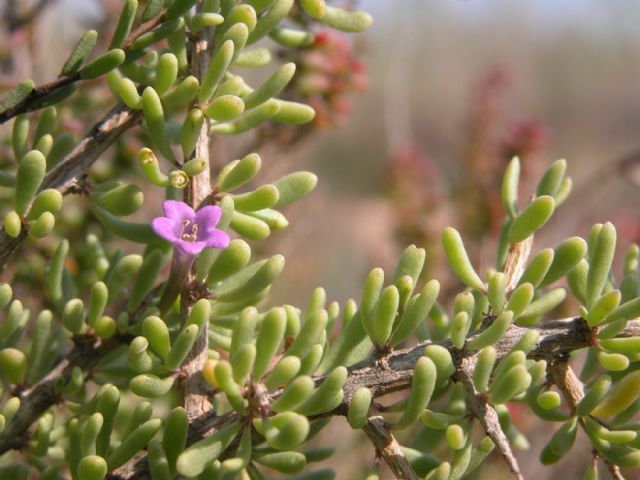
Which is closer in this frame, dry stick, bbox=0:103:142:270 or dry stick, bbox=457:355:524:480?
dry stick, bbox=457:355:524:480

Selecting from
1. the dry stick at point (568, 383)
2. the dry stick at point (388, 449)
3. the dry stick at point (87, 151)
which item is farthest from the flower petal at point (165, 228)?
the dry stick at point (568, 383)

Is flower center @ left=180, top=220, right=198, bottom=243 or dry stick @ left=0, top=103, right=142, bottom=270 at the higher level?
dry stick @ left=0, top=103, right=142, bottom=270

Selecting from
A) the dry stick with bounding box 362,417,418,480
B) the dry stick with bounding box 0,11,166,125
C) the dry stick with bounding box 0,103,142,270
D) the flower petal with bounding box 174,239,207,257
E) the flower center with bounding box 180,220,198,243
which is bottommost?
the dry stick with bounding box 362,417,418,480

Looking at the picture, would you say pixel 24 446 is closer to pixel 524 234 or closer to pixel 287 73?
pixel 287 73

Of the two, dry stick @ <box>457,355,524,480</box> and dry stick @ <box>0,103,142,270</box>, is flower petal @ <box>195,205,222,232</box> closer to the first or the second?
dry stick @ <box>0,103,142,270</box>

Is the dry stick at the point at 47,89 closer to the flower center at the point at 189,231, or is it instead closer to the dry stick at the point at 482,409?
the flower center at the point at 189,231

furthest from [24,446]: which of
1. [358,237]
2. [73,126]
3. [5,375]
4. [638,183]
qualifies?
[358,237]

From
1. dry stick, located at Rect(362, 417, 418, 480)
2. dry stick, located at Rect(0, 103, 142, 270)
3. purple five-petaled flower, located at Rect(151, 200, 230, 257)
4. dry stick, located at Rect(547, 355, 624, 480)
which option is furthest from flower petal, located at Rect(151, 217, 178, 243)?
dry stick, located at Rect(547, 355, 624, 480)
